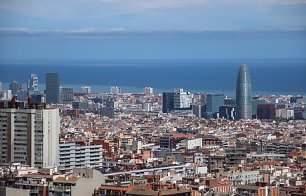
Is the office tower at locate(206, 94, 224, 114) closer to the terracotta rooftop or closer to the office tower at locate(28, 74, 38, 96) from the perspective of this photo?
the office tower at locate(28, 74, 38, 96)

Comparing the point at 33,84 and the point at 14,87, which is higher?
the point at 33,84

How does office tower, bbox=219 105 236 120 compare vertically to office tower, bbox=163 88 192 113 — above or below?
below

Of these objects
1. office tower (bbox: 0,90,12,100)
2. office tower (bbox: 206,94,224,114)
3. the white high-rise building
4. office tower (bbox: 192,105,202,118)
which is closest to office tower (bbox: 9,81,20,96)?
office tower (bbox: 0,90,12,100)

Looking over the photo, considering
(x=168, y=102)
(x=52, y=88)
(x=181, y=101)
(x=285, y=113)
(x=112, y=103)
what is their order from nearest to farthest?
(x=285, y=113) < (x=52, y=88) < (x=112, y=103) < (x=181, y=101) < (x=168, y=102)

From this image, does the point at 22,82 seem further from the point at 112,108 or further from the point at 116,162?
the point at 116,162

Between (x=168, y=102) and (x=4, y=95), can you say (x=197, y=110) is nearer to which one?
(x=168, y=102)

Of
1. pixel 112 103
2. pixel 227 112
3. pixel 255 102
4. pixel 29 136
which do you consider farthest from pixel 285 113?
pixel 29 136
